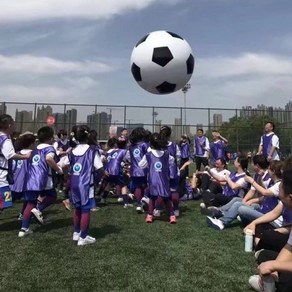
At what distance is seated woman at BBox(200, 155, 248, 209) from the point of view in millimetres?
6918

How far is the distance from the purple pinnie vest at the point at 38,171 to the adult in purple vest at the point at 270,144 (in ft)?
20.5

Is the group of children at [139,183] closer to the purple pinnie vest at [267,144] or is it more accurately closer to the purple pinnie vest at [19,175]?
the purple pinnie vest at [19,175]

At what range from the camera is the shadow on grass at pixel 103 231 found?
19.4 ft

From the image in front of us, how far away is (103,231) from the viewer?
618 cm

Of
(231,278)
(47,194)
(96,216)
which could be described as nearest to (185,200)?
(96,216)

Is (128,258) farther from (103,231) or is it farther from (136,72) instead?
(136,72)

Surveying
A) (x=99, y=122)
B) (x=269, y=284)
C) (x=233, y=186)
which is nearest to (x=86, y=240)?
(x=233, y=186)

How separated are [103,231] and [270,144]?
236 inches

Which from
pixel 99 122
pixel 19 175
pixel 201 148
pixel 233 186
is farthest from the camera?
pixel 99 122

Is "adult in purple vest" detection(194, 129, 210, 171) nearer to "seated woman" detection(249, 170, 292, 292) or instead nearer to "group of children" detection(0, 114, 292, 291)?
"group of children" detection(0, 114, 292, 291)

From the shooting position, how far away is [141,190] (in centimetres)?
837

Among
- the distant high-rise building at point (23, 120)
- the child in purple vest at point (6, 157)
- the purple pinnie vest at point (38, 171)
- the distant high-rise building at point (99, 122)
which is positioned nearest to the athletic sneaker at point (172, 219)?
the purple pinnie vest at point (38, 171)

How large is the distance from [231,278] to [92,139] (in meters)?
3.18

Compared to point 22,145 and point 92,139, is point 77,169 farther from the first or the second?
point 22,145
